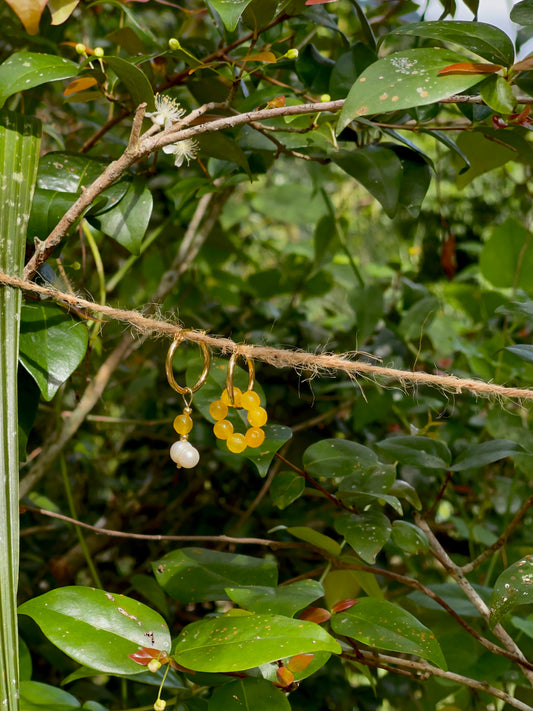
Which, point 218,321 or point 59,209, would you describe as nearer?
point 59,209

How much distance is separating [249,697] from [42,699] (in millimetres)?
146

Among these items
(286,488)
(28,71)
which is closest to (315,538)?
(286,488)

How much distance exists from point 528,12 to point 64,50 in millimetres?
573

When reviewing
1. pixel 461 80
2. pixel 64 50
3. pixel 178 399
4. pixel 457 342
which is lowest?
pixel 178 399

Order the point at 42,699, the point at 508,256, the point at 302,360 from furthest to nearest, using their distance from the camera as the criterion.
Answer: the point at 508,256, the point at 42,699, the point at 302,360

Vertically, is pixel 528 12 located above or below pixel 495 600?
above

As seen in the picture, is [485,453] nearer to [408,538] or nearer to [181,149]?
[408,538]

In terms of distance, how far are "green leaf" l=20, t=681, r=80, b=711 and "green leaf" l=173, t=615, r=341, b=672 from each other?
0.12 m

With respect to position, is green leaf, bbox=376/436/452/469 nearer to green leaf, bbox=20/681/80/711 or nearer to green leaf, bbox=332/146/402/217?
green leaf, bbox=332/146/402/217

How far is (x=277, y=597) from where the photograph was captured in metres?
0.41

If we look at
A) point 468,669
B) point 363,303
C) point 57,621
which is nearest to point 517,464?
point 468,669

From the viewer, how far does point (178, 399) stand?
93 cm

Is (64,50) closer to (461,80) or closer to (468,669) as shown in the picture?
(461,80)

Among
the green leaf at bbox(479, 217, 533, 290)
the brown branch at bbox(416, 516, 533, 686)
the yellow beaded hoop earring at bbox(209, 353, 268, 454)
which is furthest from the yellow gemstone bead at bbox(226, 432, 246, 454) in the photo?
the green leaf at bbox(479, 217, 533, 290)
